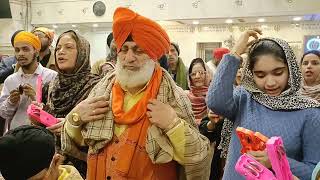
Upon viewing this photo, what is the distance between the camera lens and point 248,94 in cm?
167

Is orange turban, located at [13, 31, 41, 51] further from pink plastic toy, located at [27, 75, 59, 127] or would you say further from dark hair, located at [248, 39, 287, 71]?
dark hair, located at [248, 39, 287, 71]

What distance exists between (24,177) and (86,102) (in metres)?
0.52

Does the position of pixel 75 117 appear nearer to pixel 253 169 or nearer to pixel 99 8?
pixel 253 169

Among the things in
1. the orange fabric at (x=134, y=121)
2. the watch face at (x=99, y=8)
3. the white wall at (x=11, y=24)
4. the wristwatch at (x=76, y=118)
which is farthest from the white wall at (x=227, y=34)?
the wristwatch at (x=76, y=118)

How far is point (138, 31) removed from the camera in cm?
176

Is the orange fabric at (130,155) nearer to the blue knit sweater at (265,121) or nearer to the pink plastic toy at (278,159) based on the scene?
the blue knit sweater at (265,121)

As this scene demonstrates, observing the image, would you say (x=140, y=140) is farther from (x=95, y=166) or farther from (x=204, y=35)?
(x=204, y=35)

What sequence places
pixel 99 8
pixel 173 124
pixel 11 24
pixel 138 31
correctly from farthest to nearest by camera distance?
1. pixel 11 24
2. pixel 99 8
3. pixel 138 31
4. pixel 173 124

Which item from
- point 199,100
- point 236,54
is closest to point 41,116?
point 236,54

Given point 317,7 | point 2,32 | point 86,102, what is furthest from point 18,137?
point 2,32

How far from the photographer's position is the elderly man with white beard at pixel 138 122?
5.43 ft

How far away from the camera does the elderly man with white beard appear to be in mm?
1656

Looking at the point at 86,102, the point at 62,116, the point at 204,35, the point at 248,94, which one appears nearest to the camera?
the point at 248,94

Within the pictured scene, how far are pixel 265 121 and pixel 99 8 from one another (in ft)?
24.1
